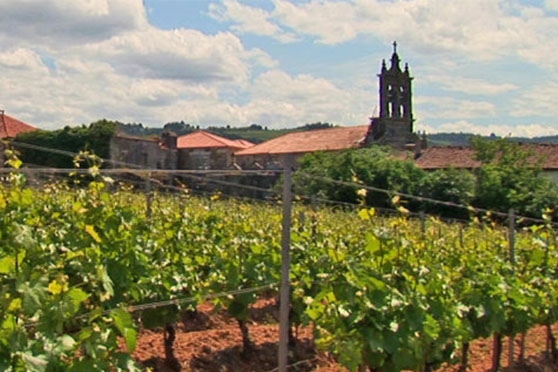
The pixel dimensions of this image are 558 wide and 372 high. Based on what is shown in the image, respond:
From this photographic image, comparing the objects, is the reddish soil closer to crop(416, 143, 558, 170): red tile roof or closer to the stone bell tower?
crop(416, 143, 558, 170): red tile roof

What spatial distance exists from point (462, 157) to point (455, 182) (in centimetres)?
724

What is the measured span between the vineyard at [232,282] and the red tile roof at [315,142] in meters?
31.7

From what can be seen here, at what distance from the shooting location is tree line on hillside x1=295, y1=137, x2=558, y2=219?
2528 cm

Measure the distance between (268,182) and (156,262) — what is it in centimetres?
2616

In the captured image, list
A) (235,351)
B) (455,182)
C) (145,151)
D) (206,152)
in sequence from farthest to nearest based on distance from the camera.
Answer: (206,152) → (145,151) → (455,182) → (235,351)

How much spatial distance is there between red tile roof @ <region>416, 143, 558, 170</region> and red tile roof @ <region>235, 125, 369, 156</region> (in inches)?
178

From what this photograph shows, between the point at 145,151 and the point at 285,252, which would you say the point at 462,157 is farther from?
the point at 285,252

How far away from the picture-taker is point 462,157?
33.9 m

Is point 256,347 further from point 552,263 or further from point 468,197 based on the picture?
point 468,197

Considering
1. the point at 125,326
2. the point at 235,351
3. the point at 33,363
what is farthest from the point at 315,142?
the point at 33,363

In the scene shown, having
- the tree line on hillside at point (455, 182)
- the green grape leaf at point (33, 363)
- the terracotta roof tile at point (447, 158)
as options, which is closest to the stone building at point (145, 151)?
the tree line on hillside at point (455, 182)

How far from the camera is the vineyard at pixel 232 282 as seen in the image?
2.83m

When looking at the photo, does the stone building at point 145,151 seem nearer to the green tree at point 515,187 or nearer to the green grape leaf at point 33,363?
the green tree at point 515,187

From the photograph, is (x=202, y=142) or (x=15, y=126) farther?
(x=202, y=142)
